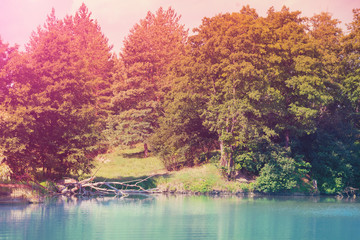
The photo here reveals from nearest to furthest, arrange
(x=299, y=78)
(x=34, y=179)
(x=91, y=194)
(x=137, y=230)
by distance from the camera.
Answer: (x=137, y=230) → (x=34, y=179) → (x=91, y=194) → (x=299, y=78)

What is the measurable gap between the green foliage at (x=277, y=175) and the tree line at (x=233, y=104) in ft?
0.34

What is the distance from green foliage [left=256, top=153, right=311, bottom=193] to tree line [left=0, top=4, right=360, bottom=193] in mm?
103

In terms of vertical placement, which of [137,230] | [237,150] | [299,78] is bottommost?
[137,230]

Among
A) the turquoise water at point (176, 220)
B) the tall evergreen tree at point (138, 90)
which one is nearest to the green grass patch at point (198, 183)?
the turquoise water at point (176, 220)

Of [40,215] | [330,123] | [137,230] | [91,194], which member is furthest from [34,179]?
[330,123]

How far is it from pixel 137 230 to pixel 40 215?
7139 mm

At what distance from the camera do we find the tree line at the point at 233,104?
1420 inches

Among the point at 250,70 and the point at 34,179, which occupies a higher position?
the point at 250,70

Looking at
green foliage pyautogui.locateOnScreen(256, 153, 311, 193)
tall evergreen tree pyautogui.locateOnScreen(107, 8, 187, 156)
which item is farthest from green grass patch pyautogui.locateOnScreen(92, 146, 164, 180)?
green foliage pyautogui.locateOnScreen(256, 153, 311, 193)

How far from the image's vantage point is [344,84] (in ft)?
158

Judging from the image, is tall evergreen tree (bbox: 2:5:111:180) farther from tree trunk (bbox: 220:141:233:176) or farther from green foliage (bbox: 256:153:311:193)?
green foliage (bbox: 256:153:311:193)

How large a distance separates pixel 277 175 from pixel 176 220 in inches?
755

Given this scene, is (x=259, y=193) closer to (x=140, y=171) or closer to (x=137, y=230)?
(x=140, y=171)

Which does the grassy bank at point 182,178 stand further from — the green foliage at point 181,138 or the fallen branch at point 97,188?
the green foliage at point 181,138
